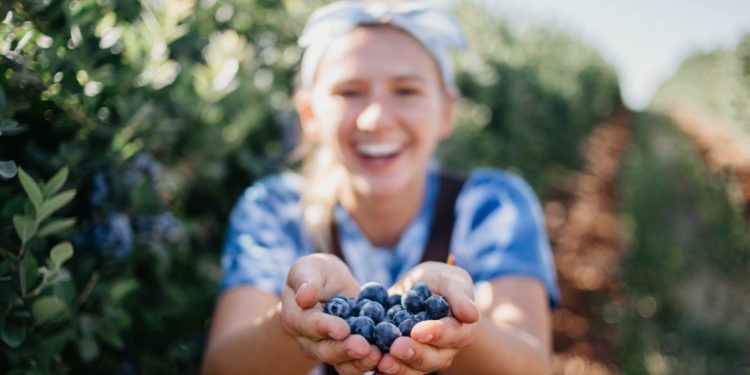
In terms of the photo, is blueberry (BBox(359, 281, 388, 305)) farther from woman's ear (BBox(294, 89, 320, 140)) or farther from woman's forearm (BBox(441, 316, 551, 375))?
woman's ear (BBox(294, 89, 320, 140))

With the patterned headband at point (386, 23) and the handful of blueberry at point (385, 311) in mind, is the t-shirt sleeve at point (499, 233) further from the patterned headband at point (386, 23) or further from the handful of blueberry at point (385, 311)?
the handful of blueberry at point (385, 311)

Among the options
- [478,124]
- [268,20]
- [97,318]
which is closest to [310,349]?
[97,318]

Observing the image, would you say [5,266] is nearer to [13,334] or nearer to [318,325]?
[13,334]

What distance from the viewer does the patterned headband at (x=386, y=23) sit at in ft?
5.84

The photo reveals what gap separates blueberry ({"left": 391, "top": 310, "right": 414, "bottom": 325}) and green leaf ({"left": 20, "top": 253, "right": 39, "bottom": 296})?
2.40ft

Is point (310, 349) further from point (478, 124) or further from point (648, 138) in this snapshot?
point (648, 138)

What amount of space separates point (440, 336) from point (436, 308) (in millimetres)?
63

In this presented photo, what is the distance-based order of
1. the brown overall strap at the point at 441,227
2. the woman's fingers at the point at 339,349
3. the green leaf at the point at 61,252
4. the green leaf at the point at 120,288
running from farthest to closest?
the brown overall strap at the point at 441,227
the green leaf at the point at 120,288
the green leaf at the point at 61,252
the woman's fingers at the point at 339,349

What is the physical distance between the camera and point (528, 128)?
20.7 ft

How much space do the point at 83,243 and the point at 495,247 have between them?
46.4 inches

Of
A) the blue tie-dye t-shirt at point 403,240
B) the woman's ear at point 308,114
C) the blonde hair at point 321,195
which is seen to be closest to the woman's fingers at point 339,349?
the blue tie-dye t-shirt at point 403,240

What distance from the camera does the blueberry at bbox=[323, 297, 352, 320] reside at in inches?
41.9

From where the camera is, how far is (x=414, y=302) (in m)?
1.09

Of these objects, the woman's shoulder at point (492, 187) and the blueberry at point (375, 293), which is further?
the woman's shoulder at point (492, 187)
